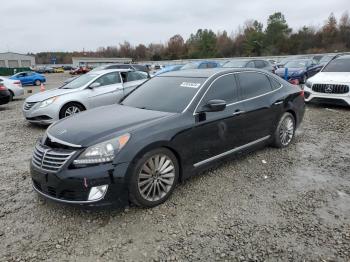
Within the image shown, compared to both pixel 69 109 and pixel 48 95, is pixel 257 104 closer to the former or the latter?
pixel 69 109

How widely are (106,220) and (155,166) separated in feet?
2.69

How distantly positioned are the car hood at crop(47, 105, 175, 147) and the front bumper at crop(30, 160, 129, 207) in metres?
0.33

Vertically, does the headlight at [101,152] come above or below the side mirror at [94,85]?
below

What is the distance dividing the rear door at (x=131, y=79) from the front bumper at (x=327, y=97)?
525 cm

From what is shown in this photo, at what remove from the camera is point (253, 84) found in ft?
16.8

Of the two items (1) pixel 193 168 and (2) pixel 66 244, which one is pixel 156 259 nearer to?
(2) pixel 66 244

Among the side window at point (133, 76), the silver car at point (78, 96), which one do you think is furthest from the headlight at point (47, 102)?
the side window at point (133, 76)

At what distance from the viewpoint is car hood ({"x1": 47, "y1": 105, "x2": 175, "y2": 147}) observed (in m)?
3.48

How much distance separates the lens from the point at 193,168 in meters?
4.05

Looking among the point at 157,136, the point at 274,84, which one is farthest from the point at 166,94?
the point at 274,84

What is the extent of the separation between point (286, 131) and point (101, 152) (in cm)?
377

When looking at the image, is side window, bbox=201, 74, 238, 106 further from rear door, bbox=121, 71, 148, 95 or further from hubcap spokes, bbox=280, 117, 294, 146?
rear door, bbox=121, 71, 148, 95

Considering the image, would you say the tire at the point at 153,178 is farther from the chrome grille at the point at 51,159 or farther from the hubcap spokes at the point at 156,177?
the chrome grille at the point at 51,159

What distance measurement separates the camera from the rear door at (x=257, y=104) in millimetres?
4838
